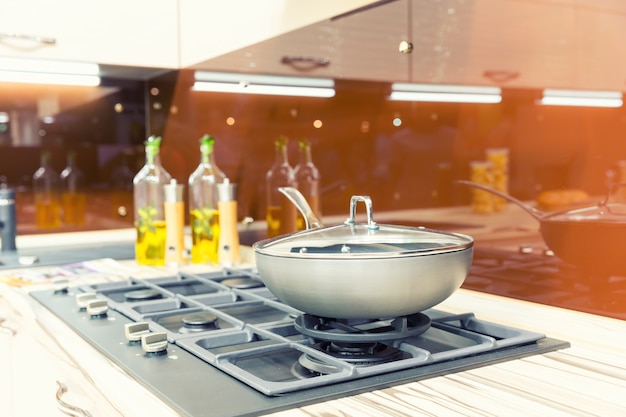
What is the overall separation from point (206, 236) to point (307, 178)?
339mm

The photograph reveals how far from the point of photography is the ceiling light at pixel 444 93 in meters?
1.31

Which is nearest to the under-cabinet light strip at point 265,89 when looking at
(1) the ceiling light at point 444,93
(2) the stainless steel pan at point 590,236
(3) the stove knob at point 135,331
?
(1) the ceiling light at point 444,93

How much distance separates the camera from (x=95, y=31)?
6.86 ft

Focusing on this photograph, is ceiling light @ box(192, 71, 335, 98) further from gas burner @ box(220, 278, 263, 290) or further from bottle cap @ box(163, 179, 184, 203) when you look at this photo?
gas burner @ box(220, 278, 263, 290)

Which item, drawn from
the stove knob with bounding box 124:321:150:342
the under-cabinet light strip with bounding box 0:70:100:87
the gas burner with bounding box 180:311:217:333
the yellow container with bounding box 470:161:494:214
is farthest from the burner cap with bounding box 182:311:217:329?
the under-cabinet light strip with bounding box 0:70:100:87

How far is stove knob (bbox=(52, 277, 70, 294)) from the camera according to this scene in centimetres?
151

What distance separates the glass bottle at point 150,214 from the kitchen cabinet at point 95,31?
0.34 m

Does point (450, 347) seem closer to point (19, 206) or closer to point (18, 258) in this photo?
point (18, 258)

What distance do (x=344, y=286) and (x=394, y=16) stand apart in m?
0.76

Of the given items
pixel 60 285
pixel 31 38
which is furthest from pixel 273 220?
pixel 31 38

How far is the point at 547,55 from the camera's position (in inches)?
46.2

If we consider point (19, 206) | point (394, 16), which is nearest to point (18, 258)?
point (19, 206)

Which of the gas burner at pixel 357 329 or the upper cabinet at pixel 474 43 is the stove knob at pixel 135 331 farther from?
the upper cabinet at pixel 474 43

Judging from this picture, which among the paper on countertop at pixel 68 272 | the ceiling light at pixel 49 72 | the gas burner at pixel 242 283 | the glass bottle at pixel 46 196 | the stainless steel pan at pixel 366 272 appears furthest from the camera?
the glass bottle at pixel 46 196
